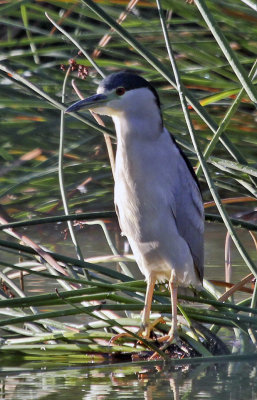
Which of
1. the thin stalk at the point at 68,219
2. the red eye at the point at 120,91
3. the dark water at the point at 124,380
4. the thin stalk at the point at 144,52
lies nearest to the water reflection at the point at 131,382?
the dark water at the point at 124,380

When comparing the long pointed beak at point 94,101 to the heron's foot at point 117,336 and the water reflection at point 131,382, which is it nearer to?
the heron's foot at point 117,336

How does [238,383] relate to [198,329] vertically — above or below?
below

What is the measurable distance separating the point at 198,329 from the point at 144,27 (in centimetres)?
204

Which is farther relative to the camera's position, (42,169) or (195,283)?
(42,169)

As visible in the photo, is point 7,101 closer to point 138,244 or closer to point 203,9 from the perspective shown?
point 138,244

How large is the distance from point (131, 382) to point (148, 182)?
864 mm

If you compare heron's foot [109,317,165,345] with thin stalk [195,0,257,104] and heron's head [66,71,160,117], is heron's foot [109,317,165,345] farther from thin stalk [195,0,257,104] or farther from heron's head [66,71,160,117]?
thin stalk [195,0,257,104]

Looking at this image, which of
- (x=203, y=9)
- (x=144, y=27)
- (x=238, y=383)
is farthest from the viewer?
(x=144, y=27)

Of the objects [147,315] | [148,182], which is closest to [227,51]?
[148,182]

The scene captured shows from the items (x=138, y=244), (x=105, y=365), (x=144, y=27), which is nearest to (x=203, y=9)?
(x=138, y=244)

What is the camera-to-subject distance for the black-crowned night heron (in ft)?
10.6

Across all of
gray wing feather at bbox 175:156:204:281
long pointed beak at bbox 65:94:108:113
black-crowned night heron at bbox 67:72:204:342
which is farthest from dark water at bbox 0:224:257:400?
long pointed beak at bbox 65:94:108:113

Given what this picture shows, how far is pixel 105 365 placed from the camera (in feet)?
9.01

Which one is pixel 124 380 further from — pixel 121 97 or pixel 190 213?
pixel 121 97
